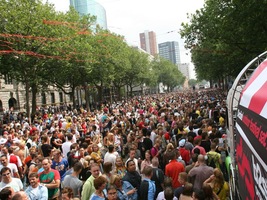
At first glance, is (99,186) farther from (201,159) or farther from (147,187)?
(201,159)

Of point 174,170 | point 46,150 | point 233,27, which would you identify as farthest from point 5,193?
point 233,27

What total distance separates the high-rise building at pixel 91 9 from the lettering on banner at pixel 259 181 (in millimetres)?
46791

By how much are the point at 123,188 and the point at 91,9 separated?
5369 cm

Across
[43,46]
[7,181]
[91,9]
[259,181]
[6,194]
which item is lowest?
[7,181]

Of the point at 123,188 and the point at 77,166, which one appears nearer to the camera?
the point at 123,188

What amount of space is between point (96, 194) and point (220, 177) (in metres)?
2.16

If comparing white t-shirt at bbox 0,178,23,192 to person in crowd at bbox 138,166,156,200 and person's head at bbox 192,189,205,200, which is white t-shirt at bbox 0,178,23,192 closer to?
person in crowd at bbox 138,166,156,200

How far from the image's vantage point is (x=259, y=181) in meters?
2.65

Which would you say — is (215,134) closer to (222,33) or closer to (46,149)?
(46,149)

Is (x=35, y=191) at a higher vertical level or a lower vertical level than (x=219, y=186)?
higher

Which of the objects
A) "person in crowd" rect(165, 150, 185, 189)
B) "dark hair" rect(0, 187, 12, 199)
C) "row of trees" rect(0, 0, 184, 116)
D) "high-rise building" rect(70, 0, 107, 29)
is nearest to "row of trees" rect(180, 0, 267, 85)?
"row of trees" rect(0, 0, 184, 116)

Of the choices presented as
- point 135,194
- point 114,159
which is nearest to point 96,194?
point 135,194

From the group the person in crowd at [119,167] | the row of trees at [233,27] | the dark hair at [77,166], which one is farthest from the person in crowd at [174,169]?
the row of trees at [233,27]

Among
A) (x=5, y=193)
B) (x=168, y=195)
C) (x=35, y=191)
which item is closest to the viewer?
(x=5, y=193)
